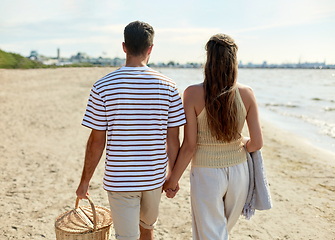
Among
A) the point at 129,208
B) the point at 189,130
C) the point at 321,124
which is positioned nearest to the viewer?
the point at 129,208

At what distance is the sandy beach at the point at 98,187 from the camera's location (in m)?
3.40

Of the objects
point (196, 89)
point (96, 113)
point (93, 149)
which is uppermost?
point (196, 89)

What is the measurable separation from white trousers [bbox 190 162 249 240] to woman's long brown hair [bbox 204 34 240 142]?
0.30m

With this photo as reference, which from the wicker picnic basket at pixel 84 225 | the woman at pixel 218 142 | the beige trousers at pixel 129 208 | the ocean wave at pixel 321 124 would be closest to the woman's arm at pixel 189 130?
the woman at pixel 218 142

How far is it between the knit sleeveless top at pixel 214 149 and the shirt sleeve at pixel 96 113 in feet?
2.15

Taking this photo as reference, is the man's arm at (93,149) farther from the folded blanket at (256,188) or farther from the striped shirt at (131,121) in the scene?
the folded blanket at (256,188)

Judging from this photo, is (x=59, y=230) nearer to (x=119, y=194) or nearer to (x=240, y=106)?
(x=119, y=194)

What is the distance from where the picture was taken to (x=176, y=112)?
201 cm

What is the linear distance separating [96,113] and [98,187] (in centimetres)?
293

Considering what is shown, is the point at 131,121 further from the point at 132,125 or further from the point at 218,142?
the point at 218,142

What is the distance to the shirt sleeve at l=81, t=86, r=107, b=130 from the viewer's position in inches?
72.8

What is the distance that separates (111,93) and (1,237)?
2382 millimetres

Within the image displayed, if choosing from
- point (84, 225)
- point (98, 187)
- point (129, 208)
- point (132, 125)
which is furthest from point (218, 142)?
point (98, 187)

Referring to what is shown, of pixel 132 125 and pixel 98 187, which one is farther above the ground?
pixel 132 125
